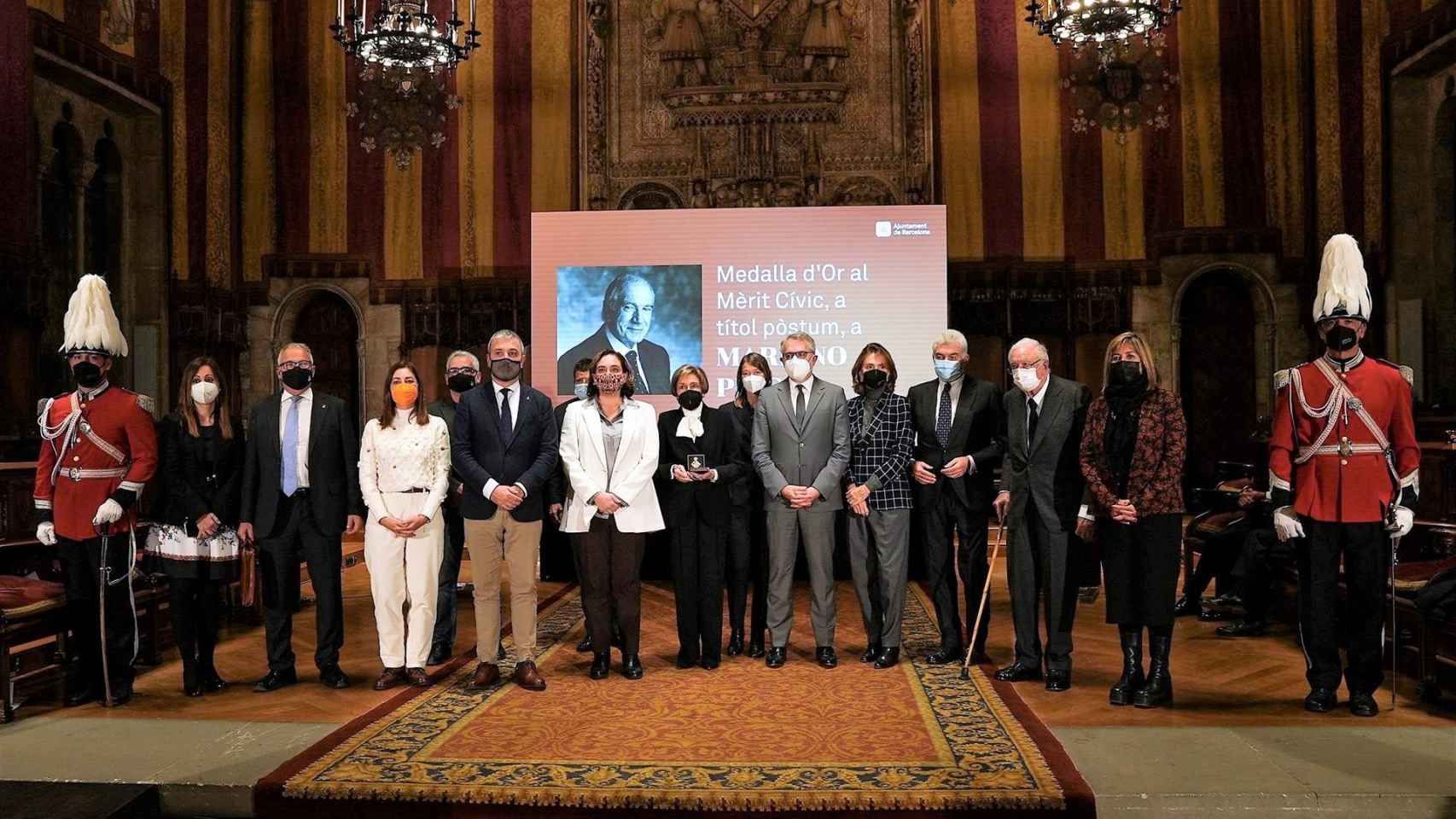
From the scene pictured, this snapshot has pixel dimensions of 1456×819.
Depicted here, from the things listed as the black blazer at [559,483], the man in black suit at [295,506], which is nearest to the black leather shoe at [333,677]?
the man in black suit at [295,506]

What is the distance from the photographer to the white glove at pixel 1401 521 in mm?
4027

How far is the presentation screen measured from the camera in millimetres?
8805

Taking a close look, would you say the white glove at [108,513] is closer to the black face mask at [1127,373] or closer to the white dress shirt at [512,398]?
the white dress shirt at [512,398]

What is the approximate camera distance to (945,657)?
5.02 metres

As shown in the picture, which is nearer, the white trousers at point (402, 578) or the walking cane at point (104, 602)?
the walking cane at point (104, 602)

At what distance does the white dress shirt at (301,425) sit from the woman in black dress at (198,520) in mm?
295

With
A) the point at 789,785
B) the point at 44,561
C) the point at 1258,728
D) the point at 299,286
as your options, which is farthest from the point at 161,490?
the point at 299,286

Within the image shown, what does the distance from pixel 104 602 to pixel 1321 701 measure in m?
5.09

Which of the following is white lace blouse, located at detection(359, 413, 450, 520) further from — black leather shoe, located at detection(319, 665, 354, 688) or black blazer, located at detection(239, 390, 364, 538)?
black leather shoe, located at detection(319, 665, 354, 688)

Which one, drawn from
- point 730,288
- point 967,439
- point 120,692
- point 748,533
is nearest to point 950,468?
point 967,439

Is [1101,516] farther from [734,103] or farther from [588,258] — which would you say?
[734,103]

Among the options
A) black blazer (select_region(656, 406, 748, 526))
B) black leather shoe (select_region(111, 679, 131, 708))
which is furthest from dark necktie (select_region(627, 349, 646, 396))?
black leather shoe (select_region(111, 679, 131, 708))

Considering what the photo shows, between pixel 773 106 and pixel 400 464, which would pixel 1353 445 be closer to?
pixel 400 464

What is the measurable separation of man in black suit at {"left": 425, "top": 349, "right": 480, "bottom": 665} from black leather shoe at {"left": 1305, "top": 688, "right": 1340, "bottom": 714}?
3824mm
